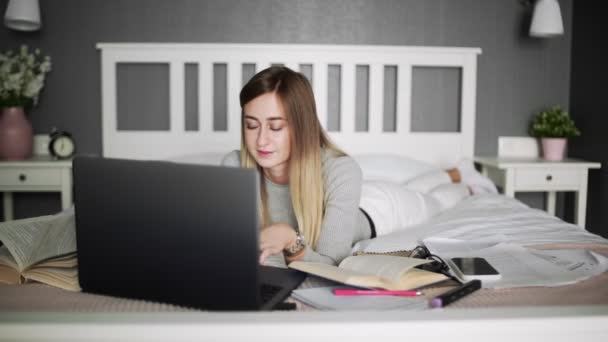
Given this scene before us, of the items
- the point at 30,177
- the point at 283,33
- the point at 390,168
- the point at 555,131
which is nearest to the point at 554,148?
the point at 555,131

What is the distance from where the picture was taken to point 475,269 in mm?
956

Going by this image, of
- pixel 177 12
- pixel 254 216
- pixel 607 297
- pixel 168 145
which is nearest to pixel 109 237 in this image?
pixel 254 216

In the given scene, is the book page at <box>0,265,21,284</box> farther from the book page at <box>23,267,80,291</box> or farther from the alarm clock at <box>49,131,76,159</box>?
the alarm clock at <box>49,131,76,159</box>

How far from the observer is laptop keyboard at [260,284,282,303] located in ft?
2.56

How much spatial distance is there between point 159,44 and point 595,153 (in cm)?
222

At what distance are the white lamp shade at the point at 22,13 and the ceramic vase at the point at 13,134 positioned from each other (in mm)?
409

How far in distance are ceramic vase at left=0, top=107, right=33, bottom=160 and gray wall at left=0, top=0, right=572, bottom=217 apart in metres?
0.21

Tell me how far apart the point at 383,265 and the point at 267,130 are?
0.48 metres

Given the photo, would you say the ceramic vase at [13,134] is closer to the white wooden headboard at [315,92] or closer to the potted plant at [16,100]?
the potted plant at [16,100]

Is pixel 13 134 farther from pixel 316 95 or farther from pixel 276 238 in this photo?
pixel 276 238

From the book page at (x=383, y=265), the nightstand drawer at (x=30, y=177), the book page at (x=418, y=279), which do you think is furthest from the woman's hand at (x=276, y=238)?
the nightstand drawer at (x=30, y=177)

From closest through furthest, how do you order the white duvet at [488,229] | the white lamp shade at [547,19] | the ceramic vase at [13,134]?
the white duvet at [488,229] < the ceramic vase at [13,134] < the white lamp shade at [547,19]

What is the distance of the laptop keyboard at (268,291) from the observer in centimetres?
78

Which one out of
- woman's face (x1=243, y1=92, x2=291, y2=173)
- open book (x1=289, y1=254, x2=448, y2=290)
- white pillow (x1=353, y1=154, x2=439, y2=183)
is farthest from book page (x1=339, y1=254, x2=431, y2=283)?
white pillow (x1=353, y1=154, x2=439, y2=183)
